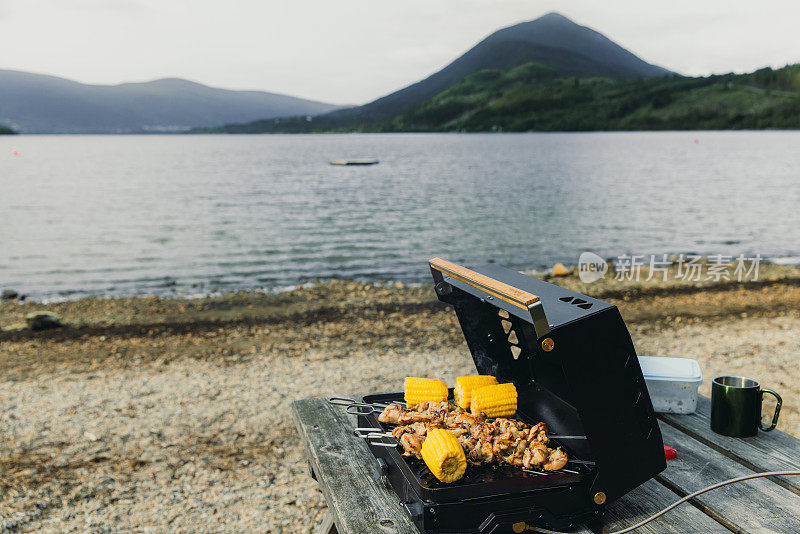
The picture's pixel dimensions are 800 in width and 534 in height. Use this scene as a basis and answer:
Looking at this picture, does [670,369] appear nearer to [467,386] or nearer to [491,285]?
[467,386]

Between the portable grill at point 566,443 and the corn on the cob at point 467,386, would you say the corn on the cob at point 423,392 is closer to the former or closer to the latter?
the corn on the cob at point 467,386

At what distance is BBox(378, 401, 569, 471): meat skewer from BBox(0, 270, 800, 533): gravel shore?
258 centimetres

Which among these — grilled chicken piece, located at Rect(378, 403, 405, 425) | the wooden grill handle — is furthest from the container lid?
grilled chicken piece, located at Rect(378, 403, 405, 425)

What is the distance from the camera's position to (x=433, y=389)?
269 cm

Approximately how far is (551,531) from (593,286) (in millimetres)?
13657

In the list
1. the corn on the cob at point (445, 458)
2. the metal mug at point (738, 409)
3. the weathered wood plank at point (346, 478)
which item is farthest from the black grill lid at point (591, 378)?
the metal mug at point (738, 409)

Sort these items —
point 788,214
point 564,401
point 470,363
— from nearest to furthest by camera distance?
point 564,401, point 470,363, point 788,214

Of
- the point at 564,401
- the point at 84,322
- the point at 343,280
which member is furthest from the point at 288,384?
the point at 343,280

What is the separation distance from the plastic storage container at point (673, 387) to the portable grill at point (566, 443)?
102 centimetres

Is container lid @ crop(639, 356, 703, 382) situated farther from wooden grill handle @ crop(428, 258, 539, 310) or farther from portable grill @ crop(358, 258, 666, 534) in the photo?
wooden grill handle @ crop(428, 258, 539, 310)

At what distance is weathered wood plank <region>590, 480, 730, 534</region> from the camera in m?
2.12

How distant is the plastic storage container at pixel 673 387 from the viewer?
3.12m

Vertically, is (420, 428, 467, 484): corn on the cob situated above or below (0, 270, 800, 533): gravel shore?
above

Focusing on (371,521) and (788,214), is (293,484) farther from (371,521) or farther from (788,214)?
(788,214)
